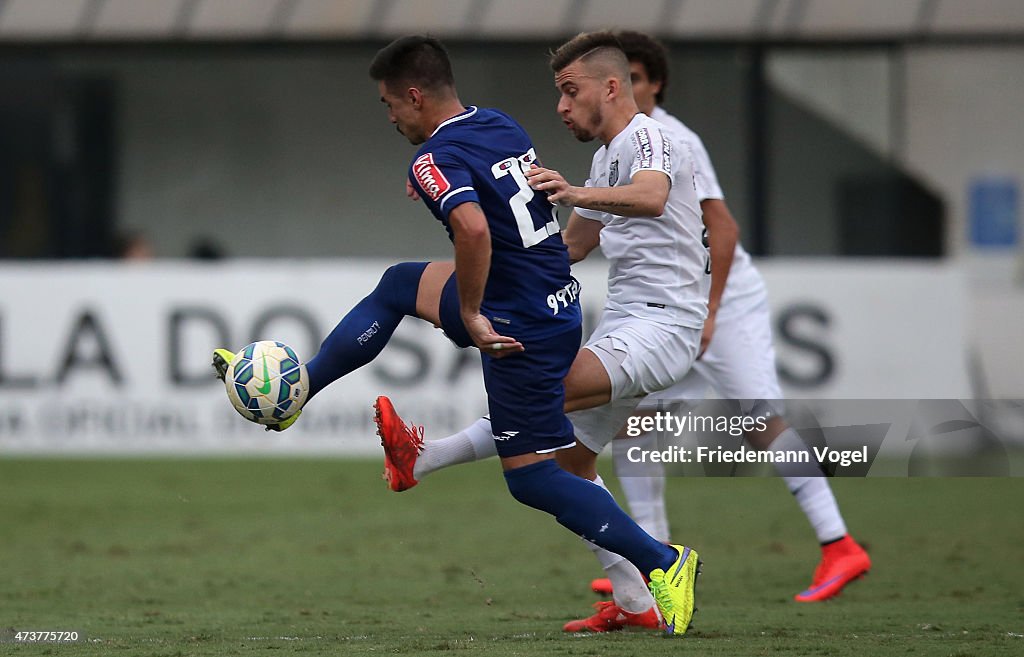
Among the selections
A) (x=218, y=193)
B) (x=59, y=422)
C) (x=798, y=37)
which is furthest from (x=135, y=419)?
(x=798, y=37)

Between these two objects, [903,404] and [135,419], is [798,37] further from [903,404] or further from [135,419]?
[135,419]

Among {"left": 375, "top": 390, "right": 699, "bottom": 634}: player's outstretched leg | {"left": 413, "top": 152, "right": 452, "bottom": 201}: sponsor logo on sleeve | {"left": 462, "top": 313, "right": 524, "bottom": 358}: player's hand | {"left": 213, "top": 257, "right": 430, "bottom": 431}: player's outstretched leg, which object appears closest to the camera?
{"left": 413, "top": 152, "right": 452, "bottom": 201}: sponsor logo on sleeve

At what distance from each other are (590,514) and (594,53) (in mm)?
1715

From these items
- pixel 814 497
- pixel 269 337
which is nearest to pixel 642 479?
pixel 814 497

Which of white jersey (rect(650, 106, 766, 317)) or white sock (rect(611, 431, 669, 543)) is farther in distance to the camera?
white sock (rect(611, 431, 669, 543))

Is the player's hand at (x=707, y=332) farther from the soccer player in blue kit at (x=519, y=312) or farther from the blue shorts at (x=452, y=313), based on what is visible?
the blue shorts at (x=452, y=313)

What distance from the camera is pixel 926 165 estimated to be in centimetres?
1762

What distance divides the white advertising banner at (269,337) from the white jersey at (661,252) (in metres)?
7.00

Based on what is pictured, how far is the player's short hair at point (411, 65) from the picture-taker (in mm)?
5320

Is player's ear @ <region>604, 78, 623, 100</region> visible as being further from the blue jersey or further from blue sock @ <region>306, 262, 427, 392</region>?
blue sock @ <region>306, 262, 427, 392</region>

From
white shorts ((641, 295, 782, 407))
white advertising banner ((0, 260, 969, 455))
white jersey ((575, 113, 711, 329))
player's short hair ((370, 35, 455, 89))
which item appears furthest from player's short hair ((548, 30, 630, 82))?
white advertising banner ((0, 260, 969, 455))

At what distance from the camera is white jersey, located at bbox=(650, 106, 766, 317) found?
6602 millimetres

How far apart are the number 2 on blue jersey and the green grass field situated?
143 cm

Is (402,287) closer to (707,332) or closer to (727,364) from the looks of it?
(707,332)
